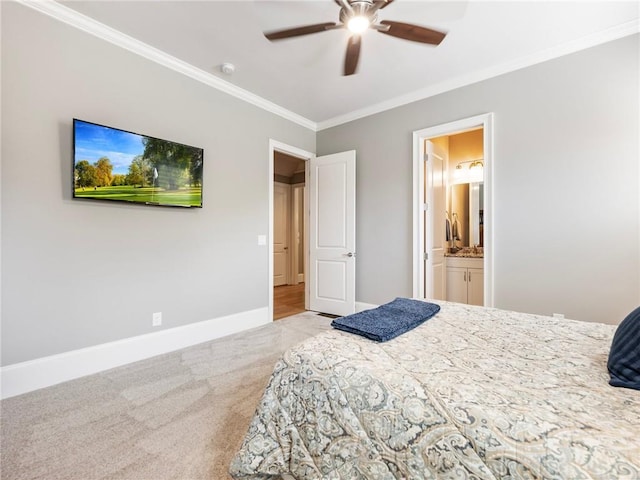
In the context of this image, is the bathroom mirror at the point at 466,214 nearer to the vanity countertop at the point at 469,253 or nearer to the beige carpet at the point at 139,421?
the vanity countertop at the point at 469,253

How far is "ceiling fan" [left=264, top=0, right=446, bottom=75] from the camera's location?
66.7 inches

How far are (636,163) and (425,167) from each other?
1.78m

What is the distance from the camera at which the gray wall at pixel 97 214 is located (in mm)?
2008

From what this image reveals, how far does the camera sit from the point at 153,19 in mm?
2275

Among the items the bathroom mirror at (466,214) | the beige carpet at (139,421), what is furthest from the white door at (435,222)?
the beige carpet at (139,421)

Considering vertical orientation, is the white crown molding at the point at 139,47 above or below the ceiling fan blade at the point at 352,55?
above

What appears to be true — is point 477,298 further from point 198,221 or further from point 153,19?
point 153,19

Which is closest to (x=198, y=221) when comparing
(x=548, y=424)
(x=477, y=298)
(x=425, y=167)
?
(x=425, y=167)

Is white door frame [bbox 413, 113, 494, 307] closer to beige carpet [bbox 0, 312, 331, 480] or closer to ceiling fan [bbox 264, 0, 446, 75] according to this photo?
ceiling fan [bbox 264, 0, 446, 75]

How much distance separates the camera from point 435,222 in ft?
12.3

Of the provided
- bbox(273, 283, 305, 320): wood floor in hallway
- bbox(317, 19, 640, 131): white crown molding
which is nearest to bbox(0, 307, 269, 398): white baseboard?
bbox(273, 283, 305, 320): wood floor in hallway

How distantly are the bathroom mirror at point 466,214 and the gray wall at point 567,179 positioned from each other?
131cm

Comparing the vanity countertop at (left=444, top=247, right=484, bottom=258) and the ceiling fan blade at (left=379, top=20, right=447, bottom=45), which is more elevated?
the ceiling fan blade at (left=379, top=20, right=447, bottom=45)

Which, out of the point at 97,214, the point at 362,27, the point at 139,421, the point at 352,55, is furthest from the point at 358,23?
the point at 139,421
